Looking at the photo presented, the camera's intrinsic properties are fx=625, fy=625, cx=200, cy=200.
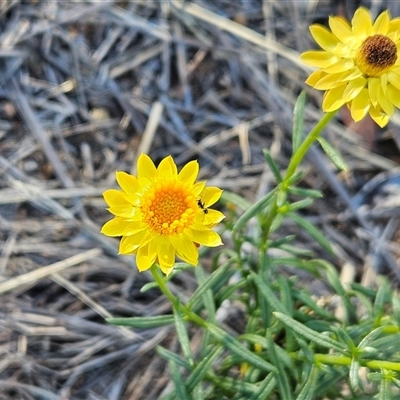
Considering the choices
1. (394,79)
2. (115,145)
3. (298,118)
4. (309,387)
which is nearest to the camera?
(394,79)

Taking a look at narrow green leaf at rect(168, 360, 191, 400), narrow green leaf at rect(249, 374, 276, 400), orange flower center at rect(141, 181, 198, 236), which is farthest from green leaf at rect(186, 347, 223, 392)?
orange flower center at rect(141, 181, 198, 236)

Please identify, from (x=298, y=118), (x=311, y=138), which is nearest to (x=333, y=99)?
(x=311, y=138)

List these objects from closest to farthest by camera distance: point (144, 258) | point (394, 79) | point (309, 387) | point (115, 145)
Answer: point (144, 258) → point (394, 79) → point (309, 387) → point (115, 145)

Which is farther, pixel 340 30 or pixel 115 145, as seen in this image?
pixel 115 145

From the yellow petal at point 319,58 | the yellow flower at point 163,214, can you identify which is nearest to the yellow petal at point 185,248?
the yellow flower at point 163,214

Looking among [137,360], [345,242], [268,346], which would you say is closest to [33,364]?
[137,360]

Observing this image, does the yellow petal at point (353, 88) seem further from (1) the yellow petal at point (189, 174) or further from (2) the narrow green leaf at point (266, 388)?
(2) the narrow green leaf at point (266, 388)

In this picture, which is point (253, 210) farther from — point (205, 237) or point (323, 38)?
point (323, 38)

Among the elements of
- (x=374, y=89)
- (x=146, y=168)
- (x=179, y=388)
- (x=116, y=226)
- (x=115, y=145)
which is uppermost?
(x=374, y=89)
